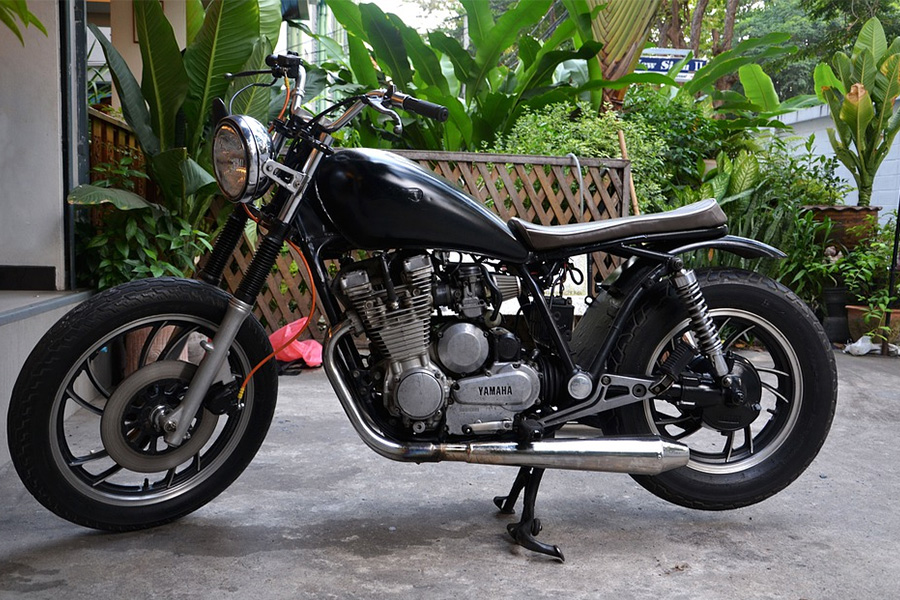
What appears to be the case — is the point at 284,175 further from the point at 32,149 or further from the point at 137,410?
the point at 32,149

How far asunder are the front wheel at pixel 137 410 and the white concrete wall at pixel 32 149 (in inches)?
68.0

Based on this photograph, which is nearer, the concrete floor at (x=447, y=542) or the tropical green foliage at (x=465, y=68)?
the concrete floor at (x=447, y=542)

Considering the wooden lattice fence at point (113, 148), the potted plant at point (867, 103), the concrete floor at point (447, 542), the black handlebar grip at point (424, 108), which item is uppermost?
the potted plant at point (867, 103)

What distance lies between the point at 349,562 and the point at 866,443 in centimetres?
246

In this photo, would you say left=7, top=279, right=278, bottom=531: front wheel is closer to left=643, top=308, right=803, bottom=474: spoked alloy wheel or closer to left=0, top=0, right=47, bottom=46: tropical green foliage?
left=0, top=0, right=47, bottom=46: tropical green foliage

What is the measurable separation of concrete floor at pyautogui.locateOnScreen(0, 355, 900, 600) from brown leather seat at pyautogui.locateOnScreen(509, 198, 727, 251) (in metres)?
0.86

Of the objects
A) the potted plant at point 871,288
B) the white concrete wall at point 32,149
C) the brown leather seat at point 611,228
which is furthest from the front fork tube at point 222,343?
the potted plant at point 871,288

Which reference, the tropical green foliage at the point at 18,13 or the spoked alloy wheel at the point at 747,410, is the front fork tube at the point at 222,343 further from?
the spoked alloy wheel at the point at 747,410

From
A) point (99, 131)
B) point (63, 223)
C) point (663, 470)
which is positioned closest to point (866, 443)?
point (663, 470)

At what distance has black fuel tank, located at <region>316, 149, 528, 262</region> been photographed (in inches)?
88.4

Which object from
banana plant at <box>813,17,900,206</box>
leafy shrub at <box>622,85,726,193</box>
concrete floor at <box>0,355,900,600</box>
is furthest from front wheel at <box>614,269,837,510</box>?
banana plant at <box>813,17,900,206</box>

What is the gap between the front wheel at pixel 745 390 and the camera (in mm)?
2514

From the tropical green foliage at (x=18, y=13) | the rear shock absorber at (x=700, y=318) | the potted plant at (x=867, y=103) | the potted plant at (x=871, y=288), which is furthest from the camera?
the potted plant at (x=867, y=103)

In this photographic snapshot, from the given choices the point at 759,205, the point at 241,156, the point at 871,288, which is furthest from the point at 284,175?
the point at 871,288
